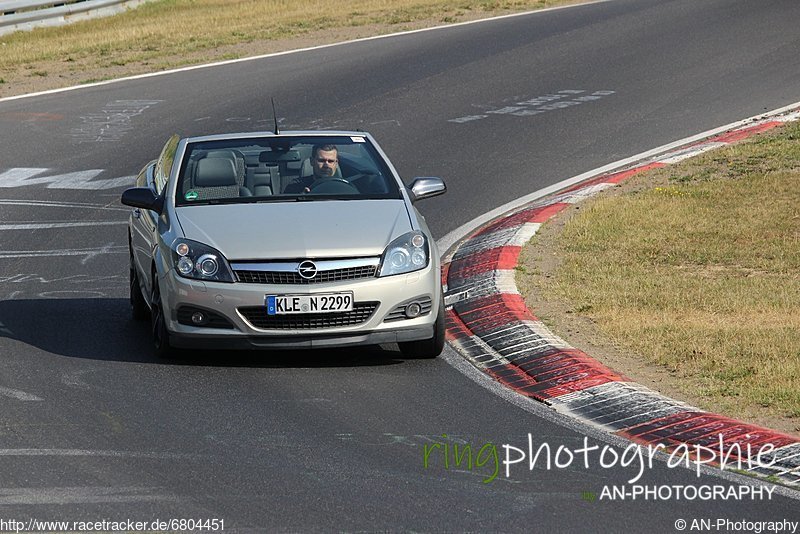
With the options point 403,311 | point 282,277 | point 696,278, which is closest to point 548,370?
point 403,311

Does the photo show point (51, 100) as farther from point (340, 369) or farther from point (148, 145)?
point (340, 369)

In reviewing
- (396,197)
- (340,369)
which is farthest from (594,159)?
(340,369)

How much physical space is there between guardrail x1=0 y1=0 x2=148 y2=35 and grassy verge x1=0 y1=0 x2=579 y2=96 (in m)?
0.57

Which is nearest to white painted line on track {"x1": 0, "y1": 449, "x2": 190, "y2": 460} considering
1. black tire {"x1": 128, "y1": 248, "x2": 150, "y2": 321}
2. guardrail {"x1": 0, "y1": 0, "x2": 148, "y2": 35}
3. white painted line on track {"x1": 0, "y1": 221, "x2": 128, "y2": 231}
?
black tire {"x1": 128, "y1": 248, "x2": 150, "y2": 321}

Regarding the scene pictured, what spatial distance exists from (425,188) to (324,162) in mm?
768

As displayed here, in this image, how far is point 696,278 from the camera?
1127cm

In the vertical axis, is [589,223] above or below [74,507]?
below

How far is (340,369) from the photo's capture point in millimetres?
9133

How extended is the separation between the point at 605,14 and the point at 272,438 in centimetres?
2287

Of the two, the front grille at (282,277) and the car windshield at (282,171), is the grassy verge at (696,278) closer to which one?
the car windshield at (282,171)

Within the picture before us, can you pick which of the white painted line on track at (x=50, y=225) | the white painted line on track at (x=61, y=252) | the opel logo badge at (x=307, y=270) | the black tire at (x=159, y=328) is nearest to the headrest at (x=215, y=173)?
the black tire at (x=159, y=328)

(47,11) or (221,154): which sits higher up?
(221,154)

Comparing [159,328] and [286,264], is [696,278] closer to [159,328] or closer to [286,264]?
[286,264]

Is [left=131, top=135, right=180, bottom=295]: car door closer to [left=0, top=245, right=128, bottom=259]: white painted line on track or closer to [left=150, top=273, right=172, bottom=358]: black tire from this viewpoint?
[left=150, top=273, right=172, bottom=358]: black tire
